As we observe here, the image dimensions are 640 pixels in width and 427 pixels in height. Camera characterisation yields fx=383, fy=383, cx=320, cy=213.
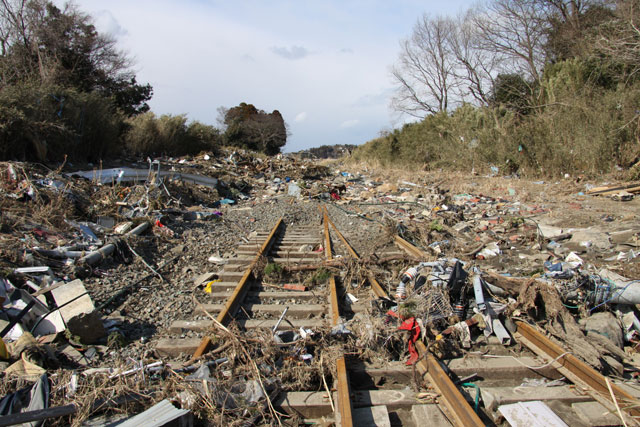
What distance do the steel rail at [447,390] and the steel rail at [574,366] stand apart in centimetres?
111

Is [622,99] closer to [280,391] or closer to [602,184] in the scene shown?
[602,184]

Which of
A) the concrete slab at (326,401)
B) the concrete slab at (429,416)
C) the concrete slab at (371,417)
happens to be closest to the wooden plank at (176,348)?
the concrete slab at (326,401)

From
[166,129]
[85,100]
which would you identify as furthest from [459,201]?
[166,129]

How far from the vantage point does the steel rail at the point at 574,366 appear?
2872mm

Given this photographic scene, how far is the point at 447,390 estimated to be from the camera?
3012mm

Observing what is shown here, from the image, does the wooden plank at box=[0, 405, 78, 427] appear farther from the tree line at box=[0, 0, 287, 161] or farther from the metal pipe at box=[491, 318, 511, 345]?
the tree line at box=[0, 0, 287, 161]

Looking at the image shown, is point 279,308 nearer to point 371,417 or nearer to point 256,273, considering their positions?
point 256,273

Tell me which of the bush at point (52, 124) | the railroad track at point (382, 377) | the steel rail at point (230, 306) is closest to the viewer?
the railroad track at point (382, 377)

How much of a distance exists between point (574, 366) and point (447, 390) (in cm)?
128

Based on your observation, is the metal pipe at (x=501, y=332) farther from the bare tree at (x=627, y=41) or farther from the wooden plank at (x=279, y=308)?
the bare tree at (x=627, y=41)

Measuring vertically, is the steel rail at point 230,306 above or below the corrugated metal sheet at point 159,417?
above

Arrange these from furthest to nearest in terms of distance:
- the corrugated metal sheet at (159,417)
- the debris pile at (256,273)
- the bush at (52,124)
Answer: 1. the bush at (52,124)
2. the debris pile at (256,273)
3. the corrugated metal sheet at (159,417)

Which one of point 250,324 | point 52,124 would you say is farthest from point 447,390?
point 52,124

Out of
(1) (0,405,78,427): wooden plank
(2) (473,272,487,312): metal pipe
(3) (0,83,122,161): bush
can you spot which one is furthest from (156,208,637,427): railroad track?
(3) (0,83,122,161): bush
